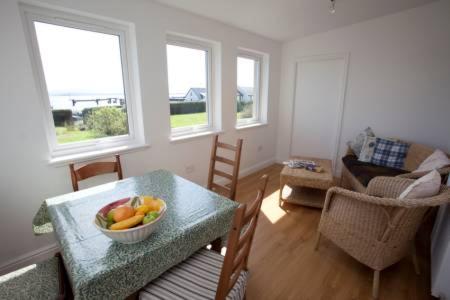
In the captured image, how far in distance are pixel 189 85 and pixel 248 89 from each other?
4.23ft

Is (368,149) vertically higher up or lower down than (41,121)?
lower down

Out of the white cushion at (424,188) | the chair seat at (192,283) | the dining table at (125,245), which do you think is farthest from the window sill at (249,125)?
the chair seat at (192,283)

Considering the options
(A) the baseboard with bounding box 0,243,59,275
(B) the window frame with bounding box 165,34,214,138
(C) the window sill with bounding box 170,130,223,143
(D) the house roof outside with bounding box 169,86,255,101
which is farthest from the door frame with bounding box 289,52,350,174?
(A) the baseboard with bounding box 0,243,59,275

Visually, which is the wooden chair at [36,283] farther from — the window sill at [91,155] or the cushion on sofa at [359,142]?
the cushion on sofa at [359,142]

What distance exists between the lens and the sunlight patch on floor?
95.1 inches

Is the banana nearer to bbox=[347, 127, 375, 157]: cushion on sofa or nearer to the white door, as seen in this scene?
bbox=[347, 127, 375, 157]: cushion on sofa

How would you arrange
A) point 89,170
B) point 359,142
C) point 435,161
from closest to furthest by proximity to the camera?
point 89,170, point 435,161, point 359,142

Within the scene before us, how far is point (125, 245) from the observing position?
919mm

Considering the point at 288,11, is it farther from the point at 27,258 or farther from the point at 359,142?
the point at 27,258

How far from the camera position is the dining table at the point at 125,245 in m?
0.80

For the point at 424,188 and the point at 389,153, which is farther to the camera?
the point at 389,153

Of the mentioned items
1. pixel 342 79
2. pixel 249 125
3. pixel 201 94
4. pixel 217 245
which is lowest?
pixel 217 245

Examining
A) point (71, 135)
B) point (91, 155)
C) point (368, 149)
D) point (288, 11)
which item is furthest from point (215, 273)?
point (288, 11)

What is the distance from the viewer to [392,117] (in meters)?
3.00
